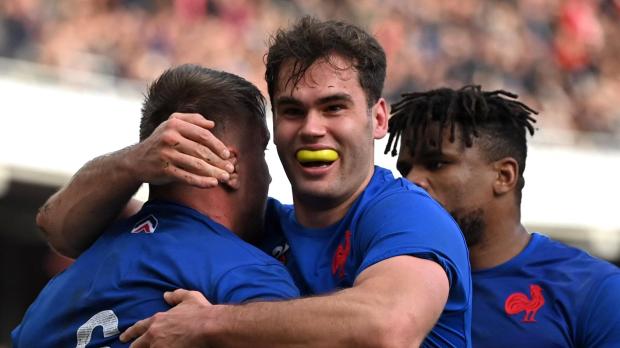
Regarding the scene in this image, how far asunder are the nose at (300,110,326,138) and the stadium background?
769cm

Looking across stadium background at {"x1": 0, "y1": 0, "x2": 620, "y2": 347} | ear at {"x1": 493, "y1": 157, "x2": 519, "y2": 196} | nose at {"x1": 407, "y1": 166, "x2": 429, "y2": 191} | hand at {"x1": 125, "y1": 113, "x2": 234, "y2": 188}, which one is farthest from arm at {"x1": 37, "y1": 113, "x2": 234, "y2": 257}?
stadium background at {"x1": 0, "y1": 0, "x2": 620, "y2": 347}

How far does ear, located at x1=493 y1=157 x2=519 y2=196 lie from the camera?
5.06 meters

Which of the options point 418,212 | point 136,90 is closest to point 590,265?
point 418,212

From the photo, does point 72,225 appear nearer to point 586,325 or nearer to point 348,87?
point 348,87

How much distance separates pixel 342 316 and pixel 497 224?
5.71ft

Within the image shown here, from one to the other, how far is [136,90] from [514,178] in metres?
7.50

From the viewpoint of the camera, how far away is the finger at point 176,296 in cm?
359

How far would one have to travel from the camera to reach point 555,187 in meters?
14.0

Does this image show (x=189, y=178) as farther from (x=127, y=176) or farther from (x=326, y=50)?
(x=326, y=50)

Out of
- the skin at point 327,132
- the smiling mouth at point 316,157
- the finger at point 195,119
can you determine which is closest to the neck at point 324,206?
the skin at point 327,132

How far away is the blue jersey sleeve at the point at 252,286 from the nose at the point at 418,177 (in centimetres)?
130

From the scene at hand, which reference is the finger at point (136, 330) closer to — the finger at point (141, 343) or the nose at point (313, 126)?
the finger at point (141, 343)

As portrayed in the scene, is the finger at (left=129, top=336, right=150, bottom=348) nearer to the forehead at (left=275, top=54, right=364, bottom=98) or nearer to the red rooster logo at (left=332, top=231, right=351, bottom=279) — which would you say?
the red rooster logo at (left=332, top=231, right=351, bottom=279)

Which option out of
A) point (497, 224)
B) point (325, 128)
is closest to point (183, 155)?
point (325, 128)
